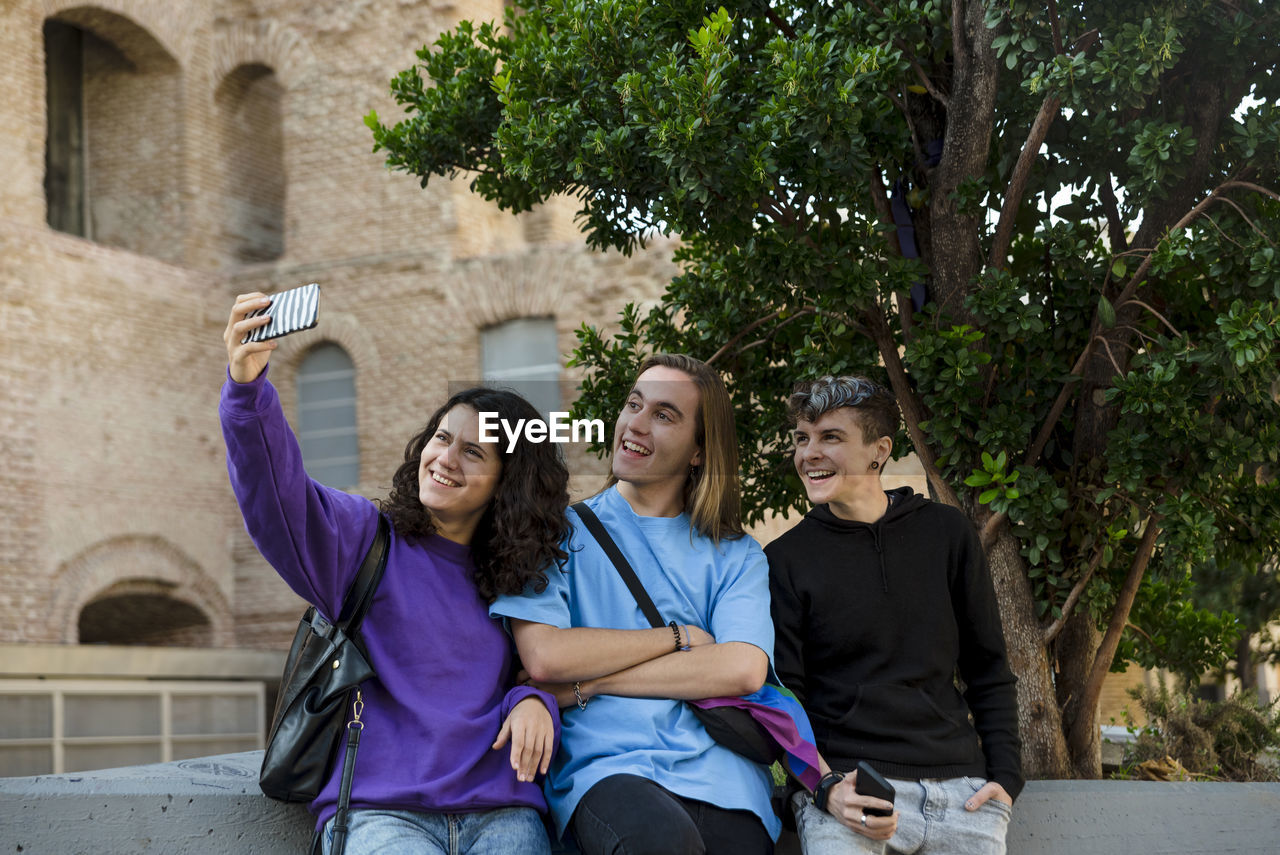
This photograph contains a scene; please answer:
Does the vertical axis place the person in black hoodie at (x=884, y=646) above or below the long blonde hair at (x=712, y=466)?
below

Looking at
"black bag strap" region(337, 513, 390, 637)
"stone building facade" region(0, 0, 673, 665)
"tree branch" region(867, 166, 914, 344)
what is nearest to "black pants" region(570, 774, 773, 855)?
"black bag strap" region(337, 513, 390, 637)

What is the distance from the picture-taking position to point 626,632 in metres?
3.07

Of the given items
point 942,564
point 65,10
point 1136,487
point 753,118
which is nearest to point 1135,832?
point 1136,487

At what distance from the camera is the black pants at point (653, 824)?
2703 mm

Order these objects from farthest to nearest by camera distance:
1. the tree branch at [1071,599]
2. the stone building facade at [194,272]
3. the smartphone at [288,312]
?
the stone building facade at [194,272]
the tree branch at [1071,599]
the smartphone at [288,312]

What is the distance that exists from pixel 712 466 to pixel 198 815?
1612 millimetres

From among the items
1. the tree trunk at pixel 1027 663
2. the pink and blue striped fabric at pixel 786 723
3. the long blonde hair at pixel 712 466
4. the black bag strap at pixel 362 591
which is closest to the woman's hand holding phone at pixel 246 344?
the black bag strap at pixel 362 591

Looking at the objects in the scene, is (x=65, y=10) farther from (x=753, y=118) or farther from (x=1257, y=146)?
(x=1257, y=146)

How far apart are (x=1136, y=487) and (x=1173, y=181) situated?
1.23 m

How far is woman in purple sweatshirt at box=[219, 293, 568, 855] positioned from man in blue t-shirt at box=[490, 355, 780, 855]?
0.09 m

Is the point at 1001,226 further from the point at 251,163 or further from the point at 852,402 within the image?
the point at 251,163

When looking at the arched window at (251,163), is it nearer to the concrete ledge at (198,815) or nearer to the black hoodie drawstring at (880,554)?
the concrete ledge at (198,815)

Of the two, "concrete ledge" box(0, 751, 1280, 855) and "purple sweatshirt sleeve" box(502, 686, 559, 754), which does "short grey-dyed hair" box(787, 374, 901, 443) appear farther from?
"concrete ledge" box(0, 751, 1280, 855)

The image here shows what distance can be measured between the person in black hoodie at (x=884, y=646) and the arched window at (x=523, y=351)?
12976 millimetres
